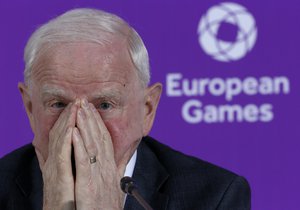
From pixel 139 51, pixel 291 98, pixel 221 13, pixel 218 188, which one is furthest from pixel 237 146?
pixel 139 51

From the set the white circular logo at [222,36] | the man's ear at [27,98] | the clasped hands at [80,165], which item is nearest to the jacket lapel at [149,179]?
the clasped hands at [80,165]

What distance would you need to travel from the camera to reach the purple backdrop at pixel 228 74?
12.8 feet

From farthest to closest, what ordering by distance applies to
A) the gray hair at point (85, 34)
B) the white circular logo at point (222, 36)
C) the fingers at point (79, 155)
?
the white circular logo at point (222, 36)
the gray hair at point (85, 34)
the fingers at point (79, 155)

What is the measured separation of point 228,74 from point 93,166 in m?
1.46

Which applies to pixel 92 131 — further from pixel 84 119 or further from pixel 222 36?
pixel 222 36

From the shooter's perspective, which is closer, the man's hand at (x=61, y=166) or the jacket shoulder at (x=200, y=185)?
the man's hand at (x=61, y=166)

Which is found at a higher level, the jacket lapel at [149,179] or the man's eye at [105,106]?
the man's eye at [105,106]

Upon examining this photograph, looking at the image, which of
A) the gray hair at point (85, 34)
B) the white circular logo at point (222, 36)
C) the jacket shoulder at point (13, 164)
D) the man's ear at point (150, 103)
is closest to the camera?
the gray hair at point (85, 34)

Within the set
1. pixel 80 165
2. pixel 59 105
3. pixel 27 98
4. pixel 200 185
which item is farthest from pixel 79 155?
pixel 200 185

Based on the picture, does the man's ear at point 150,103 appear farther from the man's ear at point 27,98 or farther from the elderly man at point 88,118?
the man's ear at point 27,98

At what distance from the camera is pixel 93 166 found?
2.57m

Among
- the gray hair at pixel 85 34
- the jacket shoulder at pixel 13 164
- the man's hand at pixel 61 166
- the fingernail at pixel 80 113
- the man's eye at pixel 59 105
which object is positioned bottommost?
the jacket shoulder at pixel 13 164

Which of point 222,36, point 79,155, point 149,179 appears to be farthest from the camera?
point 222,36

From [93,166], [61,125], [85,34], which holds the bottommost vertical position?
[93,166]
